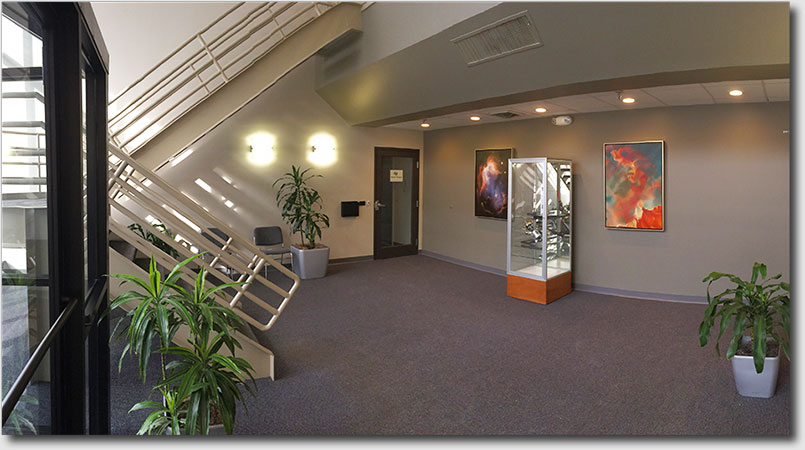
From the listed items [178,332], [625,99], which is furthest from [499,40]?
[178,332]

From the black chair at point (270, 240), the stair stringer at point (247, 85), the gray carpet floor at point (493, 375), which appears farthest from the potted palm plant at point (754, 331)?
the black chair at point (270, 240)

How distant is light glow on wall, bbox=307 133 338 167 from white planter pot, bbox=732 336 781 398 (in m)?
6.57

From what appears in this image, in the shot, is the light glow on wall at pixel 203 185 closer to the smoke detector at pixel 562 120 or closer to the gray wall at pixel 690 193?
the gray wall at pixel 690 193

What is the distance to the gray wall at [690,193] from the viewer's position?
18.3 ft

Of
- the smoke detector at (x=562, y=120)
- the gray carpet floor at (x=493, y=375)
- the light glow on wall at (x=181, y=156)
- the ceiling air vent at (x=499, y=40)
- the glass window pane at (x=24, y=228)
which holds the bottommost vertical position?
the gray carpet floor at (x=493, y=375)

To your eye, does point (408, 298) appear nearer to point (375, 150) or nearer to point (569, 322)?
point (569, 322)

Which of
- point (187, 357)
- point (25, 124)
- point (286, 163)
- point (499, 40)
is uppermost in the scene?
point (499, 40)

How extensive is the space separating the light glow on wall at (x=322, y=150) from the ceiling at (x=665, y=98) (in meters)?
2.55

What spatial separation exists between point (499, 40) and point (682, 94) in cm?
235

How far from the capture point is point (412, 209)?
9.66 m

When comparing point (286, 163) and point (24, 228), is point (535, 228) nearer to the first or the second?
point (286, 163)

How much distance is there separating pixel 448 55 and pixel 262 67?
2.52 metres

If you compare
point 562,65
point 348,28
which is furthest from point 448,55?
point 348,28

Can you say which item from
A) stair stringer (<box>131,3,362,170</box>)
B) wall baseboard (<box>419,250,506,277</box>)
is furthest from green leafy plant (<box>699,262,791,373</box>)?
stair stringer (<box>131,3,362,170</box>)
